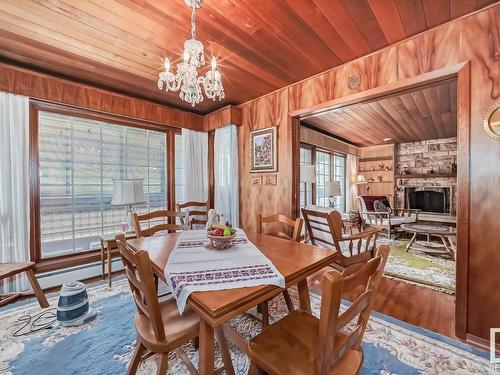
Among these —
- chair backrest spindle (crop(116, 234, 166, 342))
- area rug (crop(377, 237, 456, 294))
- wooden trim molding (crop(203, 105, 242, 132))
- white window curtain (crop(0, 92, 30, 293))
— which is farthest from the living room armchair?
white window curtain (crop(0, 92, 30, 293))

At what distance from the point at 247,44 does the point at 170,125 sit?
193cm

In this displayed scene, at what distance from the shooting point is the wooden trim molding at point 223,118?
327cm

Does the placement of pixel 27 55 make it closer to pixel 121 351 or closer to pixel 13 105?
pixel 13 105

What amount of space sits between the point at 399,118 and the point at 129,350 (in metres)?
5.29

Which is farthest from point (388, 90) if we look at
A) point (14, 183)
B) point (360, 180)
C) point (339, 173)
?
point (360, 180)

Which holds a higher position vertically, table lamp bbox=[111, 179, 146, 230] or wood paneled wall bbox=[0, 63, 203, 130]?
wood paneled wall bbox=[0, 63, 203, 130]

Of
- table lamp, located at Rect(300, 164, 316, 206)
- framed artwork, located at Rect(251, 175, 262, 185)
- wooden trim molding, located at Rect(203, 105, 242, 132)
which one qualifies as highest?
wooden trim molding, located at Rect(203, 105, 242, 132)

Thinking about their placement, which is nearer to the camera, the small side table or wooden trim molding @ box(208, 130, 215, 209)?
the small side table

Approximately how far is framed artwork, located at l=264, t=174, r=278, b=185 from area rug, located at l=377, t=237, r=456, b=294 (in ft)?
6.25

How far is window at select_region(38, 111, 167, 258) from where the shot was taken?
2.60 m

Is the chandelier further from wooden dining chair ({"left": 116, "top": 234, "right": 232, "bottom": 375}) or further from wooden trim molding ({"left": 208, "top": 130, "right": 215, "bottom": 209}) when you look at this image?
wooden trim molding ({"left": 208, "top": 130, "right": 215, "bottom": 209})

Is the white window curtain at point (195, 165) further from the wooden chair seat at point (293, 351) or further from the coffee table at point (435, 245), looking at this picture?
the coffee table at point (435, 245)

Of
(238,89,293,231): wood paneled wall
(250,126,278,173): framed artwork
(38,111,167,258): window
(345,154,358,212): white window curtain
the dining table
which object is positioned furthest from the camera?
(345,154,358,212): white window curtain

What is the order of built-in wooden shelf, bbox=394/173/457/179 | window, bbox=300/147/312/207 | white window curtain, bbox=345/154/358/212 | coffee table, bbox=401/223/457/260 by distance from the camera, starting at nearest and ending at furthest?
coffee table, bbox=401/223/457/260 < window, bbox=300/147/312/207 < built-in wooden shelf, bbox=394/173/457/179 < white window curtain, bbox=345/154/358/212
